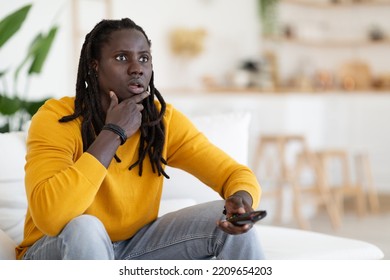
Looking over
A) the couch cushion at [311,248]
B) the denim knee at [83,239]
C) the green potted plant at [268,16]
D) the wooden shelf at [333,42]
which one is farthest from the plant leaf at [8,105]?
the wooden shelf at [333,42]

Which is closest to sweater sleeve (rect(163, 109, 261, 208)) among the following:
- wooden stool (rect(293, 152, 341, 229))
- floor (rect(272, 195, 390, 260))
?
floor (rect(272, 195, 390, 260))

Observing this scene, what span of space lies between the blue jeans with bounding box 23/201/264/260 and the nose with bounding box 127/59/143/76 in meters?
0.33

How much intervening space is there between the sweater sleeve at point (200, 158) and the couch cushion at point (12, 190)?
1.49 feet

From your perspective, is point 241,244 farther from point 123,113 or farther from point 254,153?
point 254,153

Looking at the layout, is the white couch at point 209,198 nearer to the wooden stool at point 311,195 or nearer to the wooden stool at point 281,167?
the wooden stool at point 281,167

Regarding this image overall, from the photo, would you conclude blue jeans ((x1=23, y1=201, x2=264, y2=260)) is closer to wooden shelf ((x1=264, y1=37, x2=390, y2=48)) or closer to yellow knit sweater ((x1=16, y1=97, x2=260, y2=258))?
yellow knit sweater ((x1=16, y1=97, x2=260, y2=258))

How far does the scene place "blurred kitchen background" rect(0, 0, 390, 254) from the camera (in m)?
4.51

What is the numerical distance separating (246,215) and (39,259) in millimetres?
445

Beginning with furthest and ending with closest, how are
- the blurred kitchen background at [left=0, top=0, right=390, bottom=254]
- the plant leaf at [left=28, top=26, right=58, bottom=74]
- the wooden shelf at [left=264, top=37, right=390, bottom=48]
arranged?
the wooden shelf at [left=264, top=37, right=390, bottom=48] < the blurred kitchen background at [left=0, top=0, right=390, bottom=254] < the plant leaf at [left=28, top=26, right=58, bottom=74]

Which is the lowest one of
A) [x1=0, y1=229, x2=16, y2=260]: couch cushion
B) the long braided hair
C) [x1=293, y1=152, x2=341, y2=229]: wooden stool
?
[x1=293, y1=152, x2=341, y2=229]: wooden stool

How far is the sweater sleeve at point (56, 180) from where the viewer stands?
4.58ft

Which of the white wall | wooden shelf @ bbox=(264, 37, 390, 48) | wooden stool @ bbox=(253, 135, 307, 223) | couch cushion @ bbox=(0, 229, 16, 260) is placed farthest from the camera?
wooden shelf @ bbox=(264, 37, 390, 48)

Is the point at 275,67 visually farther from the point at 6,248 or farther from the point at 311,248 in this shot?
the point at 6,248

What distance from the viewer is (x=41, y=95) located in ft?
13.5
